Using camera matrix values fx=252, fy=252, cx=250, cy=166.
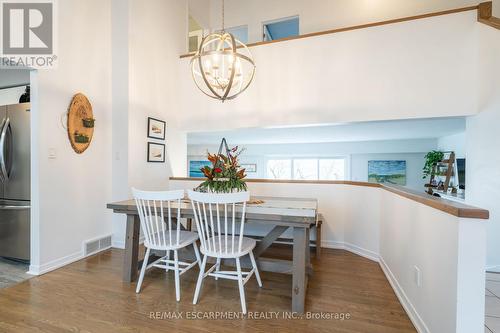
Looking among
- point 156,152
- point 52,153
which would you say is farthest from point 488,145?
point 52,153

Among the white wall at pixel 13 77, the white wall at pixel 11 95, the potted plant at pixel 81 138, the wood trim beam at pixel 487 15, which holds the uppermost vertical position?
the wood trim beam at pixel 487 15

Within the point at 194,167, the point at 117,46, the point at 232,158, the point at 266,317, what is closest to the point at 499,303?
the point at 266,317

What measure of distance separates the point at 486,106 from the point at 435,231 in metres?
2.22

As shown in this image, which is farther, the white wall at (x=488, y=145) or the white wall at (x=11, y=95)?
the white wall at (x=11, y=95)

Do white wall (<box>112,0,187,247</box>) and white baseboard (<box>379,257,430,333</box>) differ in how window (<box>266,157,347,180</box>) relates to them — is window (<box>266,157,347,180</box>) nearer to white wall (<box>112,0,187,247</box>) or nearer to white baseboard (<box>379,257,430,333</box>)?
white wall (<box>112,0,187,247</box>)

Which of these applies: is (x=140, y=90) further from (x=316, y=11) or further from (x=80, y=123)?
(x=316, y=11)

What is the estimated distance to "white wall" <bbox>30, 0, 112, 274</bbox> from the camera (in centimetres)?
258

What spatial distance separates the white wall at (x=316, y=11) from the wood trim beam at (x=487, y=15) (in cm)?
203

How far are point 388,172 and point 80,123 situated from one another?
7242 mm

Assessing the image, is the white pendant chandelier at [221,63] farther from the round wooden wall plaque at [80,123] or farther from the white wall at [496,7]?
the white wall at [496,7]

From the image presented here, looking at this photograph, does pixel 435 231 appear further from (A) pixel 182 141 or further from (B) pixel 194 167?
(B) pixel 194 167

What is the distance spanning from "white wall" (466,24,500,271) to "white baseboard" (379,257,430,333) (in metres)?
1.25

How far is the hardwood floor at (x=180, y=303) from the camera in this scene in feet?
5.86

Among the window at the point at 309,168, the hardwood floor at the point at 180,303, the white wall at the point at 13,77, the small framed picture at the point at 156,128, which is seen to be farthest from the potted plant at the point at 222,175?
the window at the point at 309,168
